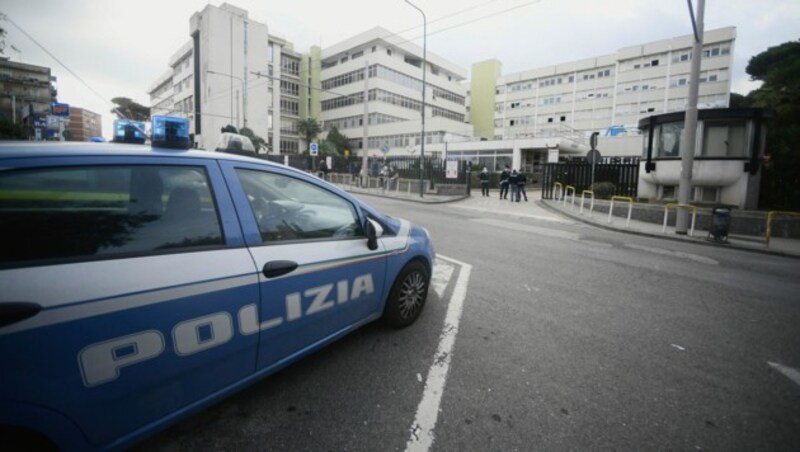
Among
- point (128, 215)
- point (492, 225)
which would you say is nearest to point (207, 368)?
point (128, 215)

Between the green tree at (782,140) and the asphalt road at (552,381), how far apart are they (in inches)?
464

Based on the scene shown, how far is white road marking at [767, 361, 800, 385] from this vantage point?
301cm

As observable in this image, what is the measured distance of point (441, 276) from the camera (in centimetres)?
545

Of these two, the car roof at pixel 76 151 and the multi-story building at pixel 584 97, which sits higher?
the multi-story building at pixel 584 97

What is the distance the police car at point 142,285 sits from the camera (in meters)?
1.42

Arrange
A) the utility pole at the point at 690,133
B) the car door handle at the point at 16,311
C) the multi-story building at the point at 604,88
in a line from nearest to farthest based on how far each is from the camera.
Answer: the car door handle at the point at 16,311 < the utility pole at the point at 690,133 < the multi-story building at the point at 604,88

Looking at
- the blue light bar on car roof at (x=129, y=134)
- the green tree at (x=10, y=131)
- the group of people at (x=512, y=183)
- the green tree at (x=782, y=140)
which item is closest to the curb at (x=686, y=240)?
the group of people at (x=512, y=183)

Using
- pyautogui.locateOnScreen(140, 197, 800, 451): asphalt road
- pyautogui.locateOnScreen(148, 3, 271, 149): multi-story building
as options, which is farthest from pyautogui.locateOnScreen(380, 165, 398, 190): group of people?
pyautogui.locateOnScreen(148, 3, 271, 149): multi-story building

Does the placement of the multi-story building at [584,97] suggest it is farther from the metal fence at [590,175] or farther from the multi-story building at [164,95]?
the multi-story building at [164,95]

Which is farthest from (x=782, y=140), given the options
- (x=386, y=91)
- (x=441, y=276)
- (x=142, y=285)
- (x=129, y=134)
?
(x=386, y=91)

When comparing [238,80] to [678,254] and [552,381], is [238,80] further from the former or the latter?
[552,381]

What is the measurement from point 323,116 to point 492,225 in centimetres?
6365

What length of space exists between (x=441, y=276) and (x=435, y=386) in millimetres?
2787

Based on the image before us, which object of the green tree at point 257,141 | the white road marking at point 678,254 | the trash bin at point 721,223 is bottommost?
the white road marking at point 678,254
